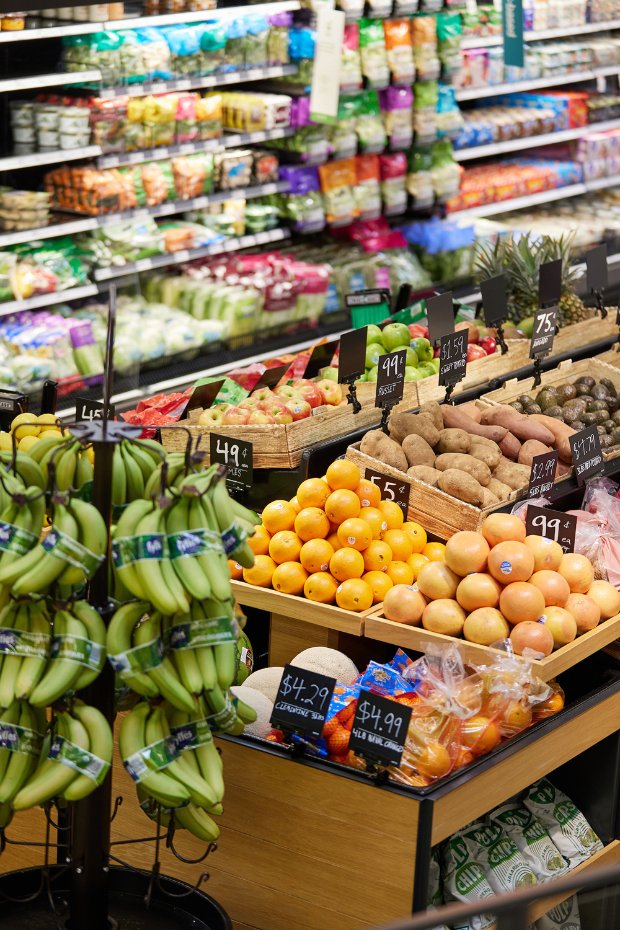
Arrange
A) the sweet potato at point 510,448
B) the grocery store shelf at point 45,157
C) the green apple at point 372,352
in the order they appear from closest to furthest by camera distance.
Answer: the sweet potato at point 510,448 < the green apple at point 372,352 < the grocery store shelf at point 45,157

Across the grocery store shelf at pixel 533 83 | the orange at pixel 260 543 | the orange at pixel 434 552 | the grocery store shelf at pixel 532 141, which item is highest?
the grocery store shelf at pixel 533 83

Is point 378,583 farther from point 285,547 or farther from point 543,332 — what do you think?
point 543,332

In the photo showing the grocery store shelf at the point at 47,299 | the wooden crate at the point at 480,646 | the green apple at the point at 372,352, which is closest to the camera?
the wooden crate at the point at 480,646

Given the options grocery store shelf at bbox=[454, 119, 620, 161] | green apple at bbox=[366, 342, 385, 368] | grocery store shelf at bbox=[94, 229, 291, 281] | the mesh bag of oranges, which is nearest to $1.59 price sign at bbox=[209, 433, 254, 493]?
the mesh bag of oranges

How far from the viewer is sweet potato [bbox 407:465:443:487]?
353 cm

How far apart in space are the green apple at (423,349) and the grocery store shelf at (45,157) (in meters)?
1.87

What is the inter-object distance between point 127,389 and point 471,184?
3012 mm

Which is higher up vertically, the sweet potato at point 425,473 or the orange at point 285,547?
the sweet potato at point 425,473

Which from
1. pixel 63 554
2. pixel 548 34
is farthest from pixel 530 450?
pixel 548 34

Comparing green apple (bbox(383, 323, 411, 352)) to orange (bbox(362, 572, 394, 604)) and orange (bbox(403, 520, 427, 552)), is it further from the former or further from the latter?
orange (bbox(362, 572, 394, 604))

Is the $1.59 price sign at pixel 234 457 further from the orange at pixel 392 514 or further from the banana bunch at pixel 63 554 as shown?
the banana bunch at pixel 63 554

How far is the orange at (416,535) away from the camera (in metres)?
3.32

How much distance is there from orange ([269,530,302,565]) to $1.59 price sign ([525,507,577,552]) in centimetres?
58

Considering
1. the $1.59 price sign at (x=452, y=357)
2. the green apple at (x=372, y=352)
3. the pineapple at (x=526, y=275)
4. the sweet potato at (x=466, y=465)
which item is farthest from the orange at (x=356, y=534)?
the pineapple at (x=526, y=275)
